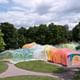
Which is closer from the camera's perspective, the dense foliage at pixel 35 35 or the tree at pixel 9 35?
the tree at pixel 9 35

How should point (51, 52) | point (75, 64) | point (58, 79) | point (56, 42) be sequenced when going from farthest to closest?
point (56, 42), point (51, 52), point (75, 64), point (58, 79)

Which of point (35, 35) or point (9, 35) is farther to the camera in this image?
point (35, 35)

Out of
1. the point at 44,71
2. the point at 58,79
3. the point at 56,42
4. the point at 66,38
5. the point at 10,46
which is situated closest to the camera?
the point at 58,79

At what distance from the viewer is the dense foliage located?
79750 millimetres

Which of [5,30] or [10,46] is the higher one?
[5,30]

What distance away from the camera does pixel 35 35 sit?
290ft

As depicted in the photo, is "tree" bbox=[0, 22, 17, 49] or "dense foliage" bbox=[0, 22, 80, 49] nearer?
"tree" bbox=[0, 22, 17, 49]

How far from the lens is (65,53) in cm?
4069

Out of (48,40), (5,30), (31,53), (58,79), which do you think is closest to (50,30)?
(48,40)

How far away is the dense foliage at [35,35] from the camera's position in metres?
79.8

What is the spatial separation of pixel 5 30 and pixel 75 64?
146 feet

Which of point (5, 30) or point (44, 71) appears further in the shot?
point (5, 30)

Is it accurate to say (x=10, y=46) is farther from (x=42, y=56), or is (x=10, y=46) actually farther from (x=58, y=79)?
(x=58, y=79)

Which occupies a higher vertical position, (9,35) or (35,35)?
(9,35)
